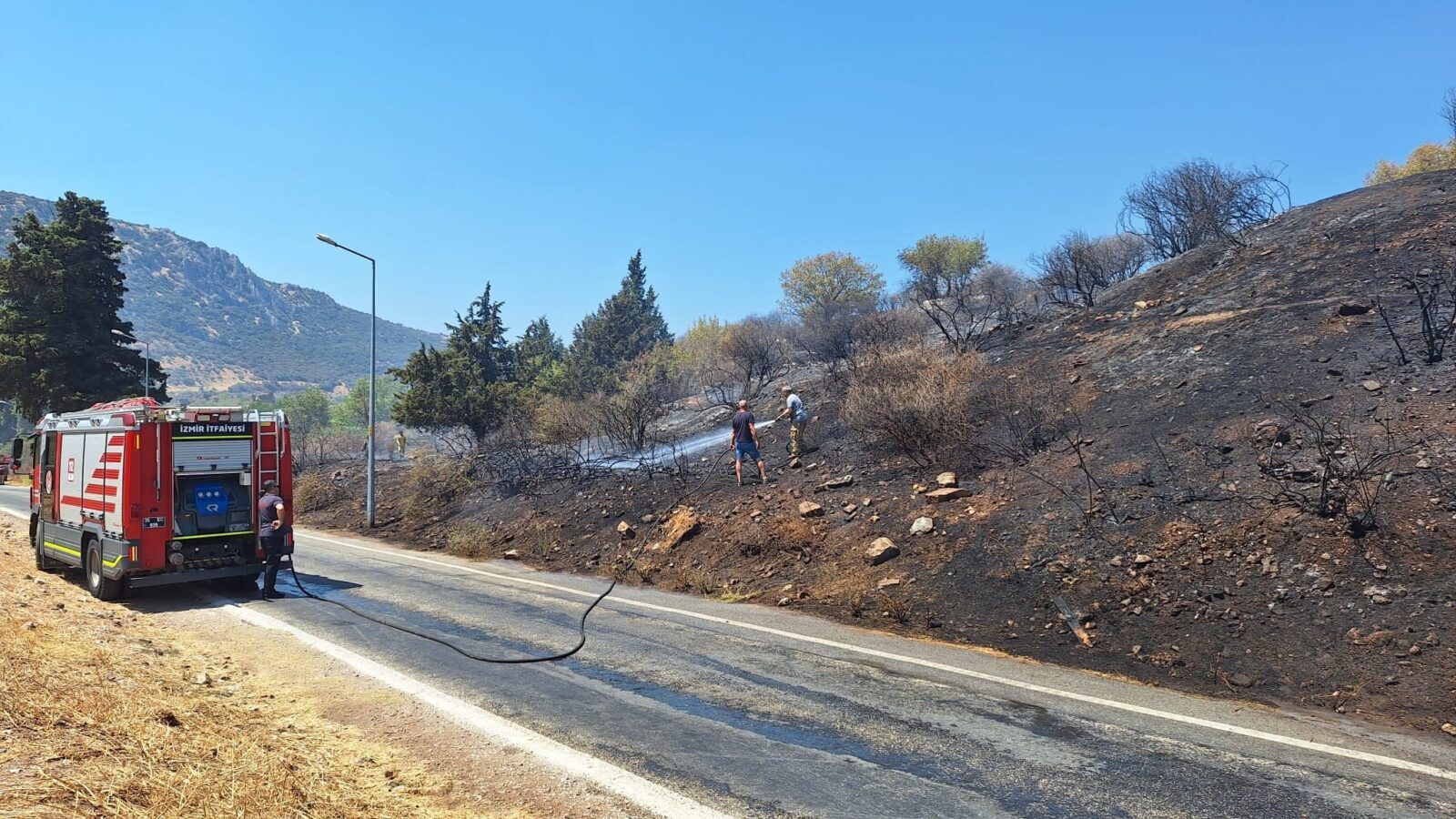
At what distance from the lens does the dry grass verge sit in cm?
344

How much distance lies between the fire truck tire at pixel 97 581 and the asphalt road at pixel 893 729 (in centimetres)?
313

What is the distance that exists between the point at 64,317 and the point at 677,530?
130 feet

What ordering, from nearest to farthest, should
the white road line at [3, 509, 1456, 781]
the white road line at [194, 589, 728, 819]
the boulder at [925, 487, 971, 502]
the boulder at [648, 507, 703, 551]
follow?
the white road line at [194, 589, 728, 819] < the white road line at [3, 509, 1456, 781] < the boulder at [925, 487, 971, 502] < the boulder at [648, 507, 703, 551]

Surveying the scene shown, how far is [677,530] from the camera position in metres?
14.1

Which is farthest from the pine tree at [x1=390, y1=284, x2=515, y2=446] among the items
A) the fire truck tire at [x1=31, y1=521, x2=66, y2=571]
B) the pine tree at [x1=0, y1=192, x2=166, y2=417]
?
the fire truck tire at [x1=31, y1=521, x2=66, y2=571]

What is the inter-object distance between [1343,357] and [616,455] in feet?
50.0

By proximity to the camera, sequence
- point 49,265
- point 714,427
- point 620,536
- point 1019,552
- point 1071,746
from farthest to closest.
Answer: point 49,265 → point 714,427 → point 620,536 → point 1019,552 → point 1071,746

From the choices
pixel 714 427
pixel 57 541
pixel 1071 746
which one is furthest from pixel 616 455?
pixel 1071 746

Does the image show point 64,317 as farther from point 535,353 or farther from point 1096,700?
point 1096,700

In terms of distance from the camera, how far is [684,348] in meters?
54.8

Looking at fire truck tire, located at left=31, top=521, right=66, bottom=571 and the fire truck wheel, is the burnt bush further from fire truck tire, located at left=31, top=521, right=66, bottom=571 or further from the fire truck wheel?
fire truck tire, located at left=31, top=521, right=66, bottom=571

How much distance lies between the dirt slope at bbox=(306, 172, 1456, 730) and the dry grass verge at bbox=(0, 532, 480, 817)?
6370 mm

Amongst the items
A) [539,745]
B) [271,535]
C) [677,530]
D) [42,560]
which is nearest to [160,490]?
[271,535]

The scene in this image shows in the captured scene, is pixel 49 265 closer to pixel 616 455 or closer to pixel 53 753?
pixel 616 455
